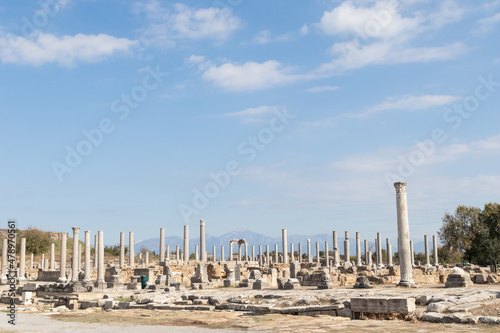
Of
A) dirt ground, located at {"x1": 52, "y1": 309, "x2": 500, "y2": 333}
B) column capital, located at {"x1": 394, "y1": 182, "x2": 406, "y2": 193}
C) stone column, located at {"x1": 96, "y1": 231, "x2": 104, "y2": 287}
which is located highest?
A: column capital, located at {"x1": 394, "y1": 182, "x2": 406, "y2": 193}

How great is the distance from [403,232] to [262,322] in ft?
38.6

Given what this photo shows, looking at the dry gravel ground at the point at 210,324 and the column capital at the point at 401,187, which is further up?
the column capital at the point at 401,187

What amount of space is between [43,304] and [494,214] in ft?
147

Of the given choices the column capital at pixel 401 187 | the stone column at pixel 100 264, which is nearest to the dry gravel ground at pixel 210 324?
the column capital at pixel 401 187

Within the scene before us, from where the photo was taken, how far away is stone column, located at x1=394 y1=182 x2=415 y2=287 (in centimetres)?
2278

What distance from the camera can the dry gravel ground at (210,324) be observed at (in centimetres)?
1167

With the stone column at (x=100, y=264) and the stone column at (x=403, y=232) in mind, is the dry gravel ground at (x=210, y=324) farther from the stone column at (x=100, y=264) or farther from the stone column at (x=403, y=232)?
the stone column at (x=100, y=264)

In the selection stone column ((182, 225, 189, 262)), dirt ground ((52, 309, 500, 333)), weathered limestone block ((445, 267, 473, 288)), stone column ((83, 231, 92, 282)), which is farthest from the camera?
stone column ((182, 225, 189, 262))

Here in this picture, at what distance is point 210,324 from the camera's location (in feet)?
45.0

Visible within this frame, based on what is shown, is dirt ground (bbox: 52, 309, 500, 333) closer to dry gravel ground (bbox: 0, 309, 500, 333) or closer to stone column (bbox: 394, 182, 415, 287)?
dry gravel ground (bbox: 0, 309, 500, 333)

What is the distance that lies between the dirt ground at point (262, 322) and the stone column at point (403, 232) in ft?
31.4

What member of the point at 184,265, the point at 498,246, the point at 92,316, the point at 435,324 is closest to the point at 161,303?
the point at 92,316

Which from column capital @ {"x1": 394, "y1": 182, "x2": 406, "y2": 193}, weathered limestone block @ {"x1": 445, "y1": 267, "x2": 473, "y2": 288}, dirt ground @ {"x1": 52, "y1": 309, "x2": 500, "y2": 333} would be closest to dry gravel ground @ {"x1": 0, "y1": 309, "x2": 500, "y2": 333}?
dirt ground @ {"x1": 52, "y1": 309, "x2": 500, "y2": 333}

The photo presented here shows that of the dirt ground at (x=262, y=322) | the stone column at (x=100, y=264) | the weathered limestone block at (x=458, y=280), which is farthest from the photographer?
the stone column at (x=100, y=264)
